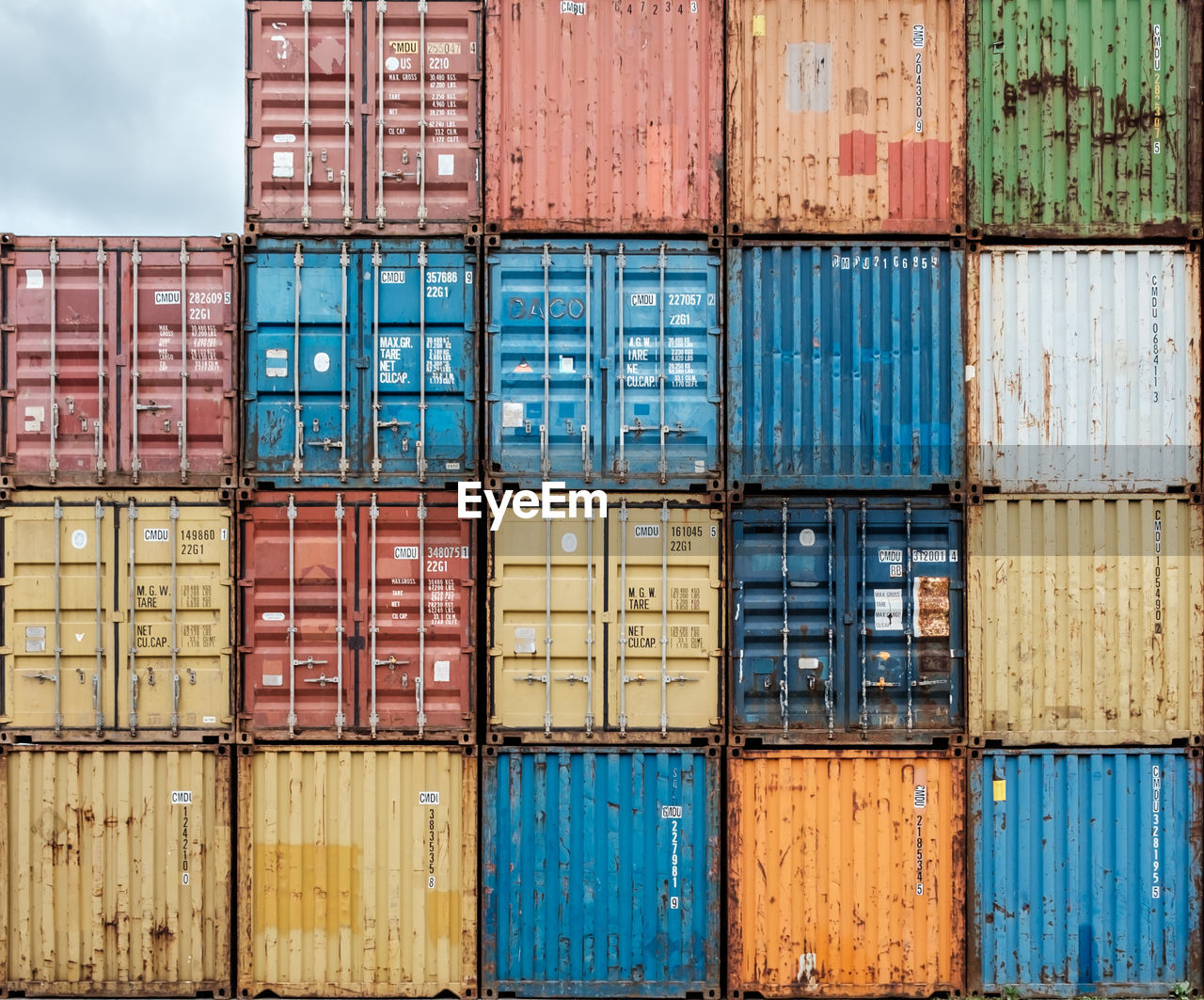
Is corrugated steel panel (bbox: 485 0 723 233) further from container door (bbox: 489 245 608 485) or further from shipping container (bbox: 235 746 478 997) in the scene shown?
shipping container (bbox: 235 746 478 997)

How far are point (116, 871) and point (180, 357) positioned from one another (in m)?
4.81

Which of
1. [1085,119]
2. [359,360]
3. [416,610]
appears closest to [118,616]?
[416,610]

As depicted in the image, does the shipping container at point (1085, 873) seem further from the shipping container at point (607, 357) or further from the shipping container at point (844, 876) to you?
the shipping container at point (607, 357)

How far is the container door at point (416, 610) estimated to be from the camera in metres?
7.55

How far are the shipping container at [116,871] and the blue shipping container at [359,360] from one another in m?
2.95

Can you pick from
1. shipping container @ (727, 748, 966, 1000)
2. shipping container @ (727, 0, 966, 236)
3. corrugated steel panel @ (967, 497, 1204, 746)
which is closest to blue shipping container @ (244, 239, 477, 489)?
shipping container @ (727, 0, 966, 236)

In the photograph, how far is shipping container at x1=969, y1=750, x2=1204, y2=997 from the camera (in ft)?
24.6

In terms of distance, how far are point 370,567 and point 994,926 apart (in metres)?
6.63

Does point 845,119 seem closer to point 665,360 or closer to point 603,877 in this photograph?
point 665,360

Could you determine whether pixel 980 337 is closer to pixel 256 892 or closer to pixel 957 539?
pixel 957 539

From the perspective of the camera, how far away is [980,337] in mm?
7715

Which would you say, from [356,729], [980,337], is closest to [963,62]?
[980,337]

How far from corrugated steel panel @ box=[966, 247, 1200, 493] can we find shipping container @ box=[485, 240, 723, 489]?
2.57m

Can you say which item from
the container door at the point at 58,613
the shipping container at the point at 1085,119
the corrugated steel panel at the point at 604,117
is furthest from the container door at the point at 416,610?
the shipping container at the point at 1085,119
